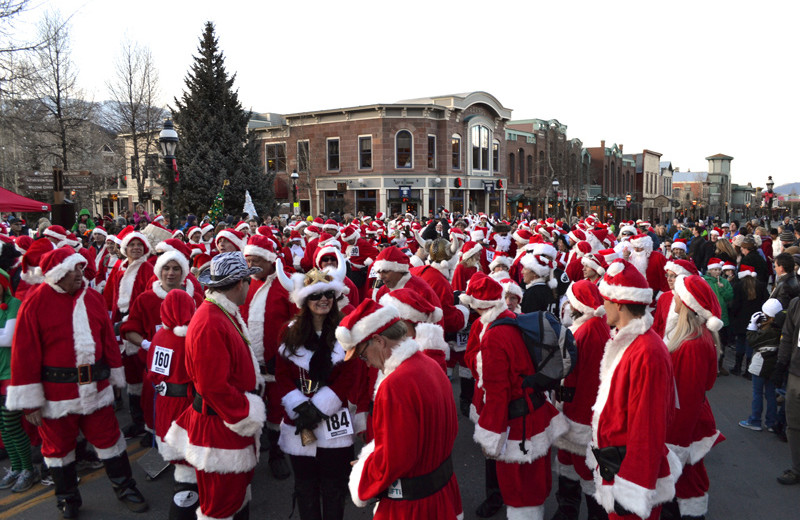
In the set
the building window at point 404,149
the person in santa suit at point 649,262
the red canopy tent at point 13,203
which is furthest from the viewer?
the building window at point 404,149

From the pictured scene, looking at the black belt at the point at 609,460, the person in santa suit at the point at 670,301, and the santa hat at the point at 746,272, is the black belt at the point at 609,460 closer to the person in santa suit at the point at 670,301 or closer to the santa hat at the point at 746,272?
the person in santa suit at the point at 670,301

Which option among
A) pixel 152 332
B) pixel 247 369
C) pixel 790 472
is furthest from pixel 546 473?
pixel 152 332

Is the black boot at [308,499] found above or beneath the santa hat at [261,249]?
beneath

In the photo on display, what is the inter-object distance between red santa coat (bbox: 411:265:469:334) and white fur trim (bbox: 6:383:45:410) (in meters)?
3.65

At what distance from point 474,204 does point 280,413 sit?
124 ft

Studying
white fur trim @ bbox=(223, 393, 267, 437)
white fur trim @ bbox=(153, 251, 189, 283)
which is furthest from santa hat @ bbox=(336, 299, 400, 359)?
white fur trim @ bbox=(153, 251, 189, 283)

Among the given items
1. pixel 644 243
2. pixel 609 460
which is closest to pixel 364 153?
pixel 644 243

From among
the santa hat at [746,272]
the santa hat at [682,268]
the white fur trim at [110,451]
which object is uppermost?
the santa hat at [682,268]

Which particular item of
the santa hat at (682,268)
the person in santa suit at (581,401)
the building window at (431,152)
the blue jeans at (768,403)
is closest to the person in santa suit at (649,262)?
the blue jeans at (768,403)

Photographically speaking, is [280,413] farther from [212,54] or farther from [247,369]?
[212,54]

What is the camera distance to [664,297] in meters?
5.18

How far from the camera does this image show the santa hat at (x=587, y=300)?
4180 millimetres

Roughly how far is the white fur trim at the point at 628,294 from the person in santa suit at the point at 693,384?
0.96 meters

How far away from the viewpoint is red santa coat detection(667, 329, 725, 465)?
3721 millimetres
